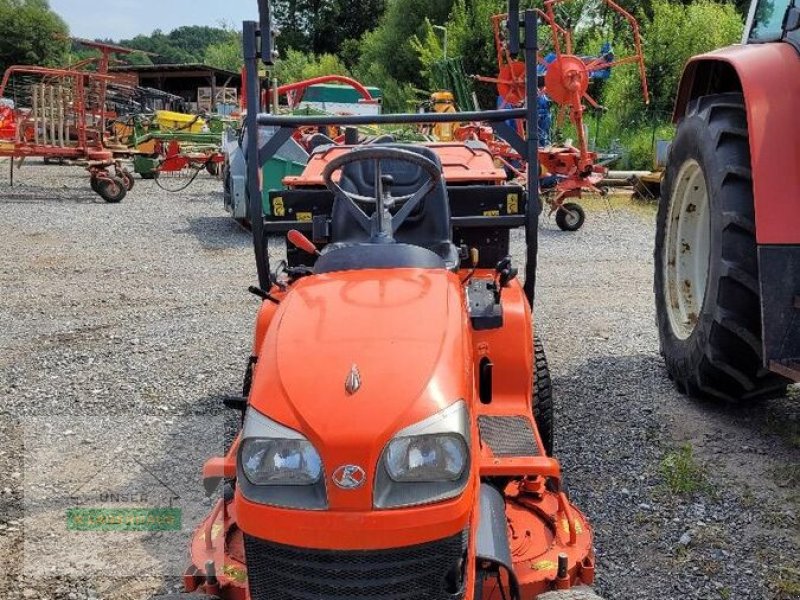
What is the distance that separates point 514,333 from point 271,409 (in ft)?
4.58

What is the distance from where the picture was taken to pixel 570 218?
936 cm

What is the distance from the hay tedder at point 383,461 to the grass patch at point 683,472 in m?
0.65

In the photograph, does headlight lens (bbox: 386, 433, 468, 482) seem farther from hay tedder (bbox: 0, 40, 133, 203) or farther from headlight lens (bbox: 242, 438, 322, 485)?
hay tedder (bbox: 0, 40, 133, 203)

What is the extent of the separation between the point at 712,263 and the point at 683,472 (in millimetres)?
788

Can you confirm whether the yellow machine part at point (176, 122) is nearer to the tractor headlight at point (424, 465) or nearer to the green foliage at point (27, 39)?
the tractor headlight at point (424, 465)

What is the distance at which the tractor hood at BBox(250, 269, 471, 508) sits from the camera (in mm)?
1811

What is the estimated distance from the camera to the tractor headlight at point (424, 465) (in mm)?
1788

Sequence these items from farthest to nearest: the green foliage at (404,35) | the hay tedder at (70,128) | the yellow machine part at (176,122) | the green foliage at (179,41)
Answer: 1. the green foliage at (179,41)
2. the green foliage at (404,35)
3. the yellow machine part at (176,122)
4. the hay tedder at (70,128)

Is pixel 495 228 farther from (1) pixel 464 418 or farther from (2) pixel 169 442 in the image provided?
(1) pixel 464 418

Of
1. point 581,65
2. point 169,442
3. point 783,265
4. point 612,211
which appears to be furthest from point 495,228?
point 612,211

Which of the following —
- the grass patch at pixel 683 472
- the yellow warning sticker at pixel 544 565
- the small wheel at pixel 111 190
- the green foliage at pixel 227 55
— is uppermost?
the green foliage at pixel 227 55

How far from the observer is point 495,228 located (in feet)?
13.7

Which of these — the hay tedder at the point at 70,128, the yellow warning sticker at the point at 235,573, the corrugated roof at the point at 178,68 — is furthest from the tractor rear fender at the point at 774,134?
the corrugated roof at the point at 178,68

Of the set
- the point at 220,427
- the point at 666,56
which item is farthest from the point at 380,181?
the point at 666,56
